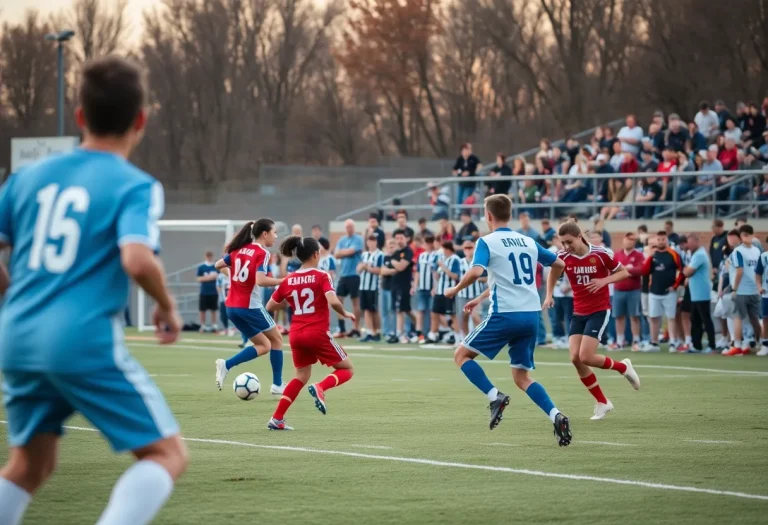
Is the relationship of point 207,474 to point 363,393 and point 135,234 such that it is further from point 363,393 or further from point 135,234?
point 363,393

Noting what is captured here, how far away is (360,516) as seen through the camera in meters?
6.36

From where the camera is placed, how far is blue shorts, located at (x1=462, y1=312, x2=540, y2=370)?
32.7 ft

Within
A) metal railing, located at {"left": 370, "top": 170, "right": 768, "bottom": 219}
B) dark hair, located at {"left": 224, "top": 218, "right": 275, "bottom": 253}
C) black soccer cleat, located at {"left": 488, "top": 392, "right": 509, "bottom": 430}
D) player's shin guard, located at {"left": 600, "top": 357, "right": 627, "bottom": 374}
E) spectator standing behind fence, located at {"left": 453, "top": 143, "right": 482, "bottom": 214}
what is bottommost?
black soccer cleat, located at {"left": 488, "top": 392, "right": 509, "bottom": 430}

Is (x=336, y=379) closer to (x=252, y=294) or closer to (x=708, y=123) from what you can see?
(x=252, y=294)

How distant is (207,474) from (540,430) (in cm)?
351

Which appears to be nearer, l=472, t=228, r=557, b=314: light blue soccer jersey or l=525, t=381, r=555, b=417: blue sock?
l=525, t=381, r=555, b=417: blue sock

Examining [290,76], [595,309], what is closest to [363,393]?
[595,309]

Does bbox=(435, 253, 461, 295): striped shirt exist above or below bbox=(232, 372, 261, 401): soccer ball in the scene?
above

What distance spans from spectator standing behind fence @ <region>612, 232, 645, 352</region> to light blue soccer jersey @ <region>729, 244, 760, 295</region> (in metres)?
1.85

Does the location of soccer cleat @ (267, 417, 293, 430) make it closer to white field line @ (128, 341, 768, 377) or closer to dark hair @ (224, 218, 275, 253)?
dark hair @ (224, 218, 275, 253)

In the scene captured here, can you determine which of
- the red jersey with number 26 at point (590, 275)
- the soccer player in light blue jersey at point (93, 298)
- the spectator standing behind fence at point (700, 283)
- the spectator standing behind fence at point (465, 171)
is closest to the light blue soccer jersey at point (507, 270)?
the red jersey with number 26 at point (590, 275)

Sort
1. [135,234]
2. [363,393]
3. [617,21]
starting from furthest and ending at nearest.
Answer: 1. [617,21]
2. [363,393]
3. [135,234]

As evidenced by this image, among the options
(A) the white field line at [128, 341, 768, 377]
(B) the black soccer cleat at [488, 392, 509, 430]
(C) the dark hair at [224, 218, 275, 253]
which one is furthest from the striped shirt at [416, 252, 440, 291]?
(B) the black soccer cleat at [488, 392, 509, 430]

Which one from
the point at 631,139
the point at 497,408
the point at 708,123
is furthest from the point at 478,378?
the point at 708,123
